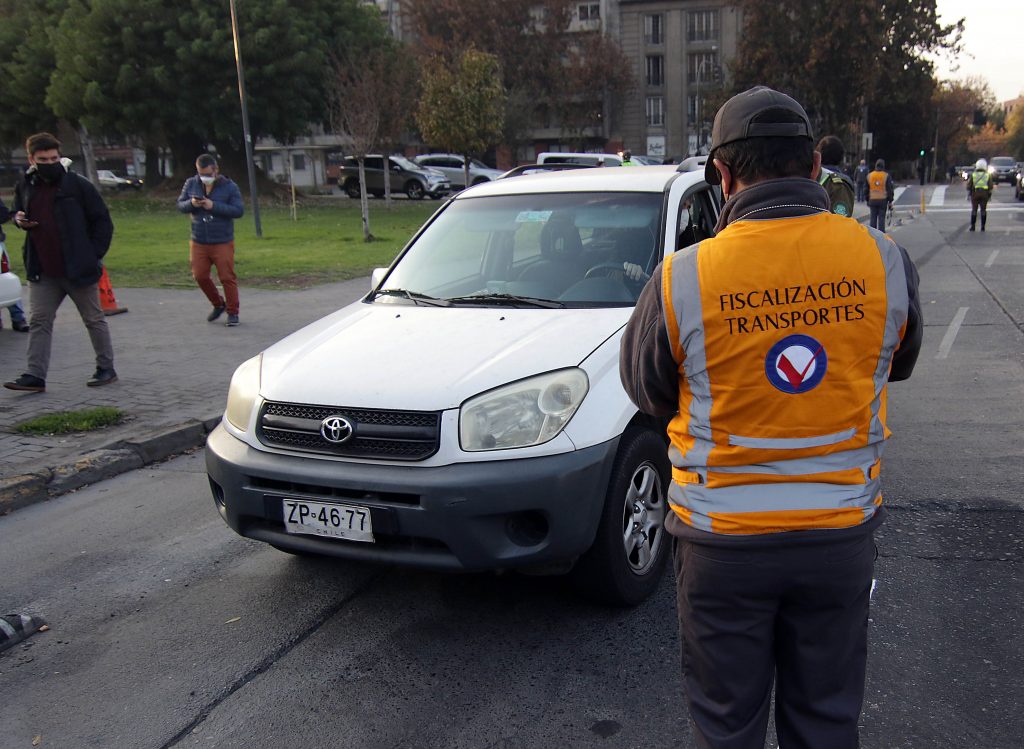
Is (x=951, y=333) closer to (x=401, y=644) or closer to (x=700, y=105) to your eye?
(x=401, y=644)

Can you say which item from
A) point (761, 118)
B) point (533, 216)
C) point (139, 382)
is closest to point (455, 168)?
point (139, 382)

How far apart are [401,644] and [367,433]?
2.77 ft

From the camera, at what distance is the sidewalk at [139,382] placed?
5.89 meters

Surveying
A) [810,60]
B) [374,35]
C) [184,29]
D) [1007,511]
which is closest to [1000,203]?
[810,60]

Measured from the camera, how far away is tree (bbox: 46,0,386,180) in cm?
3259

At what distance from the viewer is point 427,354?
3.72m

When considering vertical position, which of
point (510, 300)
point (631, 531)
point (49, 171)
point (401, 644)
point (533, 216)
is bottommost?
point (401, 644)

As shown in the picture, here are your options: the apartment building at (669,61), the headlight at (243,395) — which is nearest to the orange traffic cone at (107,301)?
the headlight at (243,395)

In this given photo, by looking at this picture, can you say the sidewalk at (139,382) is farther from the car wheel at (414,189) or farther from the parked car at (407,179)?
the car wheel at (414,189)

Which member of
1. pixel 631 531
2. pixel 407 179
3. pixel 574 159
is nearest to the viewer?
pixel 631 531

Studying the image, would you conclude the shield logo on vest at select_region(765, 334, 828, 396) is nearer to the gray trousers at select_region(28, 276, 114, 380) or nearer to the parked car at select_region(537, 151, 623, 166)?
the gray trousers at select_region(28, 276, 114, 380)

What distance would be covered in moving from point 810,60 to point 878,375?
40.8 meters

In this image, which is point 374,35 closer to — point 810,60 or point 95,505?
point 810,60

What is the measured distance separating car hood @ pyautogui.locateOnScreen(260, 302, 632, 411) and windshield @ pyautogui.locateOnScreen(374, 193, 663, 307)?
0.87ft
